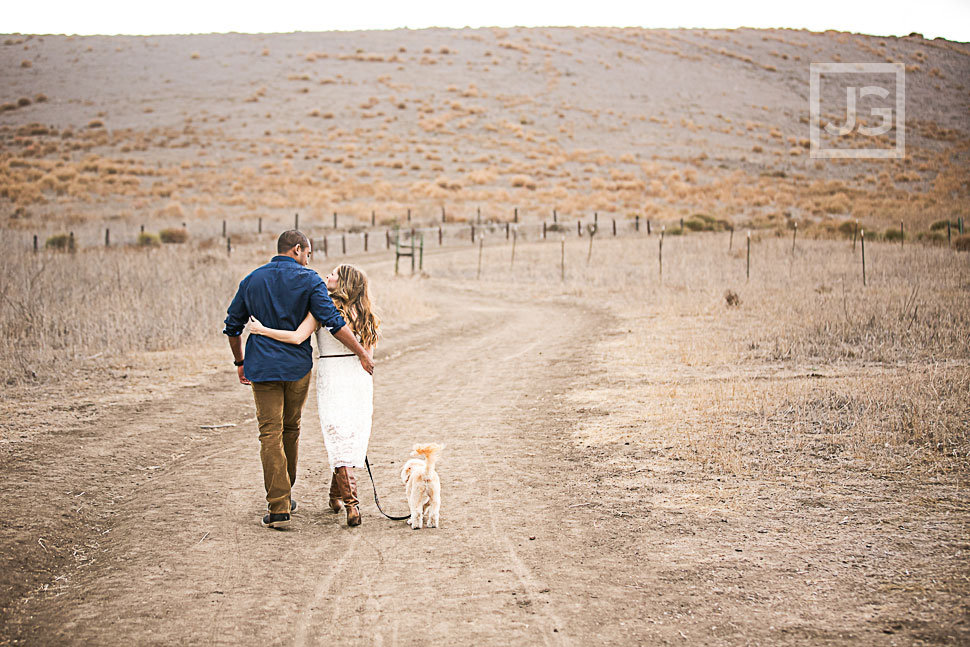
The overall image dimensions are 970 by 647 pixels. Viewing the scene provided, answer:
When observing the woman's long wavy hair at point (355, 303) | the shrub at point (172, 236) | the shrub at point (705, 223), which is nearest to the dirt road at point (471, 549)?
the woman's long wavy hair at point (355, 303)

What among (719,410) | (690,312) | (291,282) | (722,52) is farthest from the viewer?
(722,52)

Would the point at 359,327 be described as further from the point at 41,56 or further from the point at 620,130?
the point at 41,56

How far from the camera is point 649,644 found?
12.2 feet

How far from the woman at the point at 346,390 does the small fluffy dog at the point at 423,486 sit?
39cm

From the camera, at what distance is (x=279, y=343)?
5.24 meters

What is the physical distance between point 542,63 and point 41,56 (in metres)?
48.6

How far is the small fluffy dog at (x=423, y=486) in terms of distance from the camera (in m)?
5.18

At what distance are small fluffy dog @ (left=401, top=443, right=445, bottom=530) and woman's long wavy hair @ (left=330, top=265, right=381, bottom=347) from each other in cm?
85

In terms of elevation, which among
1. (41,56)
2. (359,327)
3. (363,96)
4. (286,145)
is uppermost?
(41,56)

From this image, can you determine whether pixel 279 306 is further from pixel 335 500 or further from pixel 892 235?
pixel 892 235

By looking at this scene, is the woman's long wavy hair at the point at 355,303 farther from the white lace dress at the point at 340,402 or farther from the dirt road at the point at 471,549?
the dirt road at the point at 471,549

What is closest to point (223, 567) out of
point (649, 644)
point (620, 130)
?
point (649, 644)

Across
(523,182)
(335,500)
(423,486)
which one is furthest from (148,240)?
(423,486)

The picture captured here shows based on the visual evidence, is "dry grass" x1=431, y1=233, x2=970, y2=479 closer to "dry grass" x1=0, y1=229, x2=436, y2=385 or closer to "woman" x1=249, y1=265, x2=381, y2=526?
"woman" x1=249, y1=265, x2=381, y2=526
